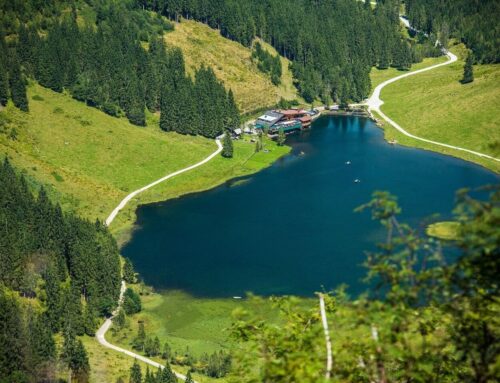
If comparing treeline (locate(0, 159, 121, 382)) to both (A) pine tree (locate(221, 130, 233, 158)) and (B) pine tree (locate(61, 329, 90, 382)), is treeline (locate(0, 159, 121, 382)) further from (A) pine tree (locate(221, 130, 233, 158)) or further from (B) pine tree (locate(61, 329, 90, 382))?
(A) pine tree (locate(221, 130, 233, 158))

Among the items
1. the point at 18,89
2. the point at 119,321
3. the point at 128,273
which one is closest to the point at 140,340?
the point at 119,321

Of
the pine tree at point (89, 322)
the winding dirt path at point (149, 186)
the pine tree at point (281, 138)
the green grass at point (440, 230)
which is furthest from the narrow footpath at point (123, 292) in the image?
the green grass at point (440, 230)

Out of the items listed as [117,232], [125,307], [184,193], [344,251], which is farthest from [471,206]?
[184,193]

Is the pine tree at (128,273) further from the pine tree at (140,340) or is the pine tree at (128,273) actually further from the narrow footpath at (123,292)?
the pine tree at (140,340)

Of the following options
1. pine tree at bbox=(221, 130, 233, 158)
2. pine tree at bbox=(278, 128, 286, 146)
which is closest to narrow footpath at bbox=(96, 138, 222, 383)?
pine tree at bbox=(221, 130, 233, 158)

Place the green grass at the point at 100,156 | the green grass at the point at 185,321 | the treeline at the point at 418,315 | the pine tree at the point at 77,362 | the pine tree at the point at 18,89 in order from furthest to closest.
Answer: the pine tree at the point at 18,89 → the green grass at the point at 100,156 → the green grass at the point at 185,321 → the pine tree at the point at 77,362 → the treeline at the point at 418,315

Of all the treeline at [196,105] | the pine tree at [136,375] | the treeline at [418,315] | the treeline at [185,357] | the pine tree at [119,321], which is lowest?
the pine tree at [119,321]

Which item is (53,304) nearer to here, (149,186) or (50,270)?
(50,270)
